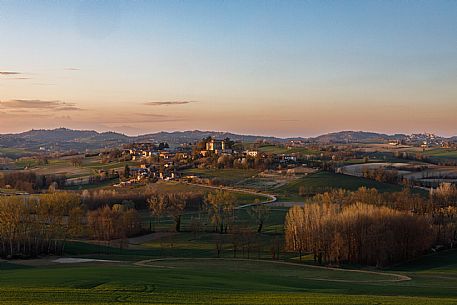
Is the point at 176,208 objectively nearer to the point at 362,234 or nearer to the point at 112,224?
the point at 112,224

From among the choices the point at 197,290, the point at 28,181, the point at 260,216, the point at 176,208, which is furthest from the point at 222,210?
the point at 28,181

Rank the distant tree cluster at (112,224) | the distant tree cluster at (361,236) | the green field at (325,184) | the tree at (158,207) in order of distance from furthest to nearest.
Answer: the green field at (325,184) → the tree at (158,207) → the distant tree cluster at (112,224) → the distant tree cluster at (361,236)

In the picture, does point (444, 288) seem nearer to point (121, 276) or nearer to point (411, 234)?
point (121, 276)

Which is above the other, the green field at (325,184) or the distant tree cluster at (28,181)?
the green field at (325,184)

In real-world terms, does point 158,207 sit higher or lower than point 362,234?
lower

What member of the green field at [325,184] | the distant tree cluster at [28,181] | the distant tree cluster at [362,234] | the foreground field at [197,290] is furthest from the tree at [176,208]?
the distant tree cluster at [28,181]

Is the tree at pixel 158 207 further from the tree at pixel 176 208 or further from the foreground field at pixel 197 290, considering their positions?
the foreground field at pixel 197 290

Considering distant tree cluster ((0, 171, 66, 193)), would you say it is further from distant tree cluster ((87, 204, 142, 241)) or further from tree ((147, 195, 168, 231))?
distant tree cluster ((87, 204, 142, 241))

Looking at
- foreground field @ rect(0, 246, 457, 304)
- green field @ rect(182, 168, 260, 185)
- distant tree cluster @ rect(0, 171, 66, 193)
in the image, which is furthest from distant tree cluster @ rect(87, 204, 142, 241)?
distant tree cluster @ rect(0, 171, 66, 193)

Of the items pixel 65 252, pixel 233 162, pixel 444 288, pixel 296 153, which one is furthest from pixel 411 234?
pixel 296 153

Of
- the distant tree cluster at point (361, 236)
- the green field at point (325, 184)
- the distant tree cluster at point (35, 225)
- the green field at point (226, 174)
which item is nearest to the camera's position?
the distant tree cluster at point (35, 225)

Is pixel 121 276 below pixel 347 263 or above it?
above
